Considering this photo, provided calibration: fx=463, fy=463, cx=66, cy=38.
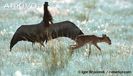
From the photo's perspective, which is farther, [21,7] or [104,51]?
[21,7]

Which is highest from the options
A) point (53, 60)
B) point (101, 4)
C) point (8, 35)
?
point (53, 60)

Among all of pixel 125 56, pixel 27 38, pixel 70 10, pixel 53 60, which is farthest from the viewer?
pixel 70 10

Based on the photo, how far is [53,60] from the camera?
6926 millimetres

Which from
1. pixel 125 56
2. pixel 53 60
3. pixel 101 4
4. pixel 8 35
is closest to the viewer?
pixel 53 60

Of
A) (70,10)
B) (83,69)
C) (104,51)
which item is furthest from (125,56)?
(70,10)

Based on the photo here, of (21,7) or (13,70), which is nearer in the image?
(13,70)

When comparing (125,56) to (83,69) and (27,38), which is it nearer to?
(83,69)

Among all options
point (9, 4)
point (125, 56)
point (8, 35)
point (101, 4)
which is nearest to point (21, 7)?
point (9, 4)

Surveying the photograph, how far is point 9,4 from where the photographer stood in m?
17.5

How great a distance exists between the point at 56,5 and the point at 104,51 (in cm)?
965

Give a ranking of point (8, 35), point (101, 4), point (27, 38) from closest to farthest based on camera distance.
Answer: point (27, 38) < point (8, 35) < point (101, 4)

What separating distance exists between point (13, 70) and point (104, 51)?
2280 millimetres

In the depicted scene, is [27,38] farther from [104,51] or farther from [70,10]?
[70,10]

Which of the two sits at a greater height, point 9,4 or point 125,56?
point 125,56
